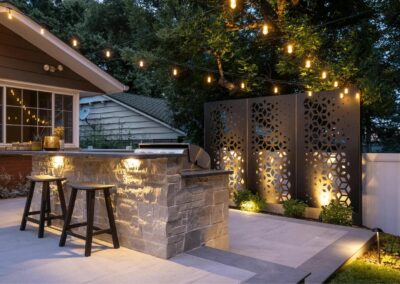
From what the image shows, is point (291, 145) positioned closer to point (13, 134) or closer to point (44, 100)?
point (44, 100)

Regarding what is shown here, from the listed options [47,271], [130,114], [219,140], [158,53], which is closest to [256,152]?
[219,140]

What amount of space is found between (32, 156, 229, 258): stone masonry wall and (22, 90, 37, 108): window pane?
430 cm

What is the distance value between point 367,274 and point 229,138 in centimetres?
414

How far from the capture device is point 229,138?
7.53 metres

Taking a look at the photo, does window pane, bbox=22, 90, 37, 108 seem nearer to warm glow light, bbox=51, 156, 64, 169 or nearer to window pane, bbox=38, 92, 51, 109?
window pane, bbox=38, 92, 51, 109

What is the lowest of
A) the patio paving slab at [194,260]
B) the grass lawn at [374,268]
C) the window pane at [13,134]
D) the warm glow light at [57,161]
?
the grass lawn at [374,268]

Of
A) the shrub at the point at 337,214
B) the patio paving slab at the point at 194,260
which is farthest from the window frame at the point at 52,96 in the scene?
the shrub at the point at 337,214

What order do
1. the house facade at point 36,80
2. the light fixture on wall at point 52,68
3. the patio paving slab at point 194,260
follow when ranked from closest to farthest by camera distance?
the patio paving slab at point 194,260 → the house facade at point 36,80 → the light fixture on wall at point 52,68

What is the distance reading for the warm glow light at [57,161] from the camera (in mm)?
4855

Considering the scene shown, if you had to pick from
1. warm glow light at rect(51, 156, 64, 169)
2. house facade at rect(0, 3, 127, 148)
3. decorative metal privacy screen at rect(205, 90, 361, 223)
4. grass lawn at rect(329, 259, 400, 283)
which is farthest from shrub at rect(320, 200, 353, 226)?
house facade at rect(0, 3, 127, 148)

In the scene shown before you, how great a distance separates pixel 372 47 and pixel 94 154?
205 inches

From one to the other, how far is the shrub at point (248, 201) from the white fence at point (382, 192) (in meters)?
1.82

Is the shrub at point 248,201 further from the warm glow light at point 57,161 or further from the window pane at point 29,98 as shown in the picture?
the window pane at point 29,98

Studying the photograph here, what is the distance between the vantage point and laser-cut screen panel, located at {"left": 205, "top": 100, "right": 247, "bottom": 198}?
7.31m
